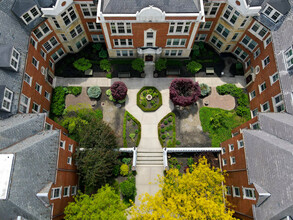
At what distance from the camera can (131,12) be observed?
115 ft

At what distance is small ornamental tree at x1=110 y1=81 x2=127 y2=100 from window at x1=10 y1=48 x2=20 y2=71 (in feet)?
50.3

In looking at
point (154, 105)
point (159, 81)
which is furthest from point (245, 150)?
point (159, 81)

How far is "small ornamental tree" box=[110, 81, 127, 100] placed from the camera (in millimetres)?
40531

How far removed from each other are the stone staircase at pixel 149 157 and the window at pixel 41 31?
26.1 meters

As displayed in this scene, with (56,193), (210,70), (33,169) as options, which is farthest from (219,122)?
(33,169)

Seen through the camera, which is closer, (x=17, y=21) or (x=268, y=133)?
(x=268, y=133)

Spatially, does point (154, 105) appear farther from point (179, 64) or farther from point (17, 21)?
point (17, 21)

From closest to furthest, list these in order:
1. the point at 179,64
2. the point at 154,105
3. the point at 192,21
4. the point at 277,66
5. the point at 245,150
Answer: the point at 245,150 < the point at 277,66 < the point at 192,21 < the point at 154,105 < the point at 179,64

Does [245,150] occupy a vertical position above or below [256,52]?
below

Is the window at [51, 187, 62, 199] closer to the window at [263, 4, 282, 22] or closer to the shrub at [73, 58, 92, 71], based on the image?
the shrub at [73, 58, 92, 71]

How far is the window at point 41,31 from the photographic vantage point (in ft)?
121

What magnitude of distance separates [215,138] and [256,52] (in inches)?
687

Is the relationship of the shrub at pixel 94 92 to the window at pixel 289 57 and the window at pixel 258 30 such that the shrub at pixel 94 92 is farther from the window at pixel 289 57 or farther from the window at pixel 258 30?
the window at pixel 289 57

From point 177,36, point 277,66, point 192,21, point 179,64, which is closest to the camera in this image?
point 277,66
